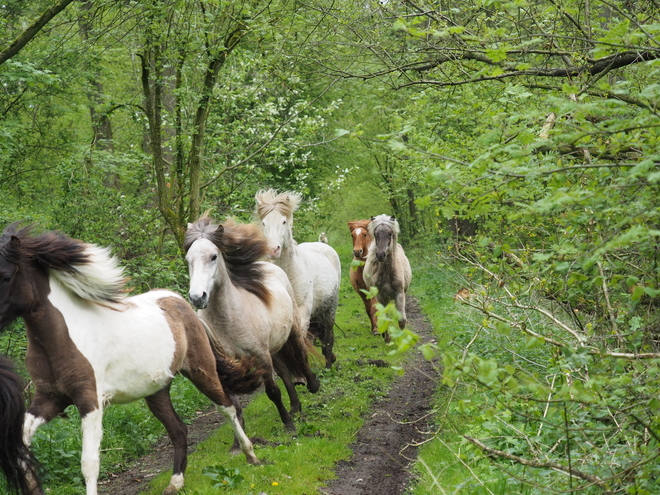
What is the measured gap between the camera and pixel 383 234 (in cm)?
1165

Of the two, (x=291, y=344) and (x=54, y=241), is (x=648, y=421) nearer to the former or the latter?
Answer: (x=54, y=241)

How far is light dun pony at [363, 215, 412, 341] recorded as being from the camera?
38.2 ft

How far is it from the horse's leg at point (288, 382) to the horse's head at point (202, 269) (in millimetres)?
2165

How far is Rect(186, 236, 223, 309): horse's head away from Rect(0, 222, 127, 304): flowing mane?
0.91 m

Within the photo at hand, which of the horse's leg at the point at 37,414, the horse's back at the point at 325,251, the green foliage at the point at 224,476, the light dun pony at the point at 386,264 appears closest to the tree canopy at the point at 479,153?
the light dun pony at the point at 386,264

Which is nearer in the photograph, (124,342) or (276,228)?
(124,342)

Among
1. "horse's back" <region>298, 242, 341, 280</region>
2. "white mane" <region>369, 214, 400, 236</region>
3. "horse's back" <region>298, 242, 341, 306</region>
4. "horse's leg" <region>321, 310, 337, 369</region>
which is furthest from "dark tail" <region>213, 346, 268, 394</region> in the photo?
"white mane" <region>369, 214, 400, 236</region>

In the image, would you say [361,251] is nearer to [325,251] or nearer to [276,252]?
[325,251]

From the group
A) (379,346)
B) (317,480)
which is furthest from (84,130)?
(317,480)

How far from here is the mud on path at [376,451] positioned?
5.97m

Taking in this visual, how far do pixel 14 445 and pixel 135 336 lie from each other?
124 centimetres

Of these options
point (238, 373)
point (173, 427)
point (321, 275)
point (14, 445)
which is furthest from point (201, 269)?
point (321, 275)

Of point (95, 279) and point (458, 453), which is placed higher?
point (95, 279)

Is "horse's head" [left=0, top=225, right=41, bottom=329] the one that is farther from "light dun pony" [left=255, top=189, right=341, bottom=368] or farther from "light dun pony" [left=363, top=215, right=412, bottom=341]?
"light dun pony" [left=363, top=215, right=412, bottom=341]
